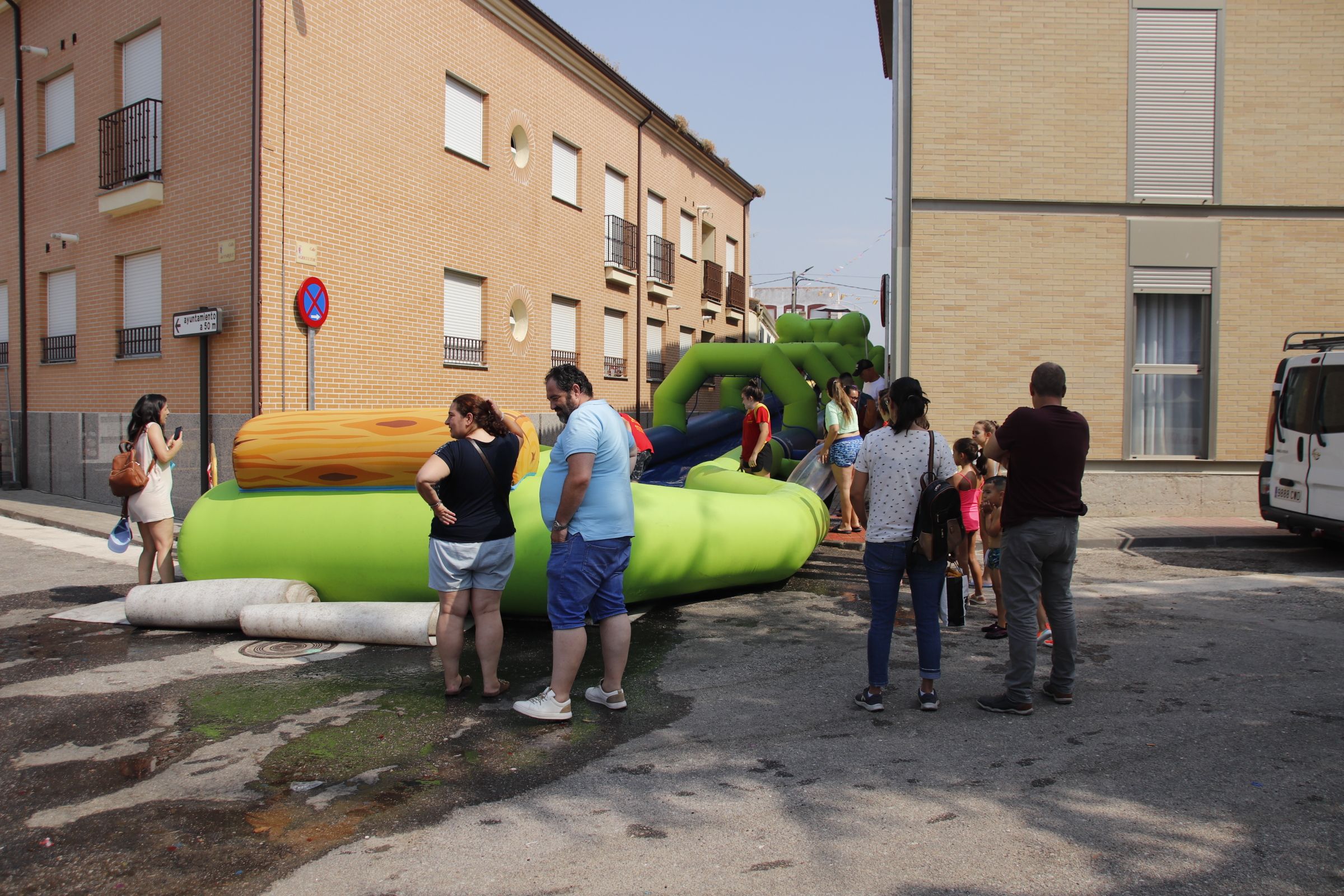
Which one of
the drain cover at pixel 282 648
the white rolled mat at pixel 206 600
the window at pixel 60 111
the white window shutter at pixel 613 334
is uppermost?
the window at pixel 60 111

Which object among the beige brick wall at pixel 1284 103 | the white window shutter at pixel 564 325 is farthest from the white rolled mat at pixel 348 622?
the white window shutter at pixel 564 325

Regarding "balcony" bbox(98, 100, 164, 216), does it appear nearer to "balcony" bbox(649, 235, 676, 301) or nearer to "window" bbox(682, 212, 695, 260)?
"balcony" bbox(649, 235, 676, 301)

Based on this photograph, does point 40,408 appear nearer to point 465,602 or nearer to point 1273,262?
point 465,602

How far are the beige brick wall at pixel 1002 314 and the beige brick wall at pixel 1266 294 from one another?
Answer: 4.63 ft

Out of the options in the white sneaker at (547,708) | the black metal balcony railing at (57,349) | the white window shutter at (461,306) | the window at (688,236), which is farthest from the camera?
the window at (688,236)

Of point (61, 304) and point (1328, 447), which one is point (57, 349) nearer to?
point (61, 304)

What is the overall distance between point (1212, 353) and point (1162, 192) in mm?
2123

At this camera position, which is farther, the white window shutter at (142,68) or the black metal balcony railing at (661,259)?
the black metal balcony railing at (661,259)

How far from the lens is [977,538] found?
9039 millimetres

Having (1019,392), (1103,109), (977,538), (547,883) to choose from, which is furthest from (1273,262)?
(547,883)

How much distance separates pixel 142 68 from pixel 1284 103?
49.0ft

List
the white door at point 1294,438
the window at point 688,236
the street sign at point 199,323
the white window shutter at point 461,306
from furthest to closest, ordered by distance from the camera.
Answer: the window at point 688,236 → the white window shutter at point 461,306 → the street sign at point 199,323 → the white door at point 1294,438

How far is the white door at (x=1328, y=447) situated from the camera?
28.6ft

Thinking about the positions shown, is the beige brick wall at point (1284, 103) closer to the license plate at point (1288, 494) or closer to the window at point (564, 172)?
the license plate at point (1288, 494)
